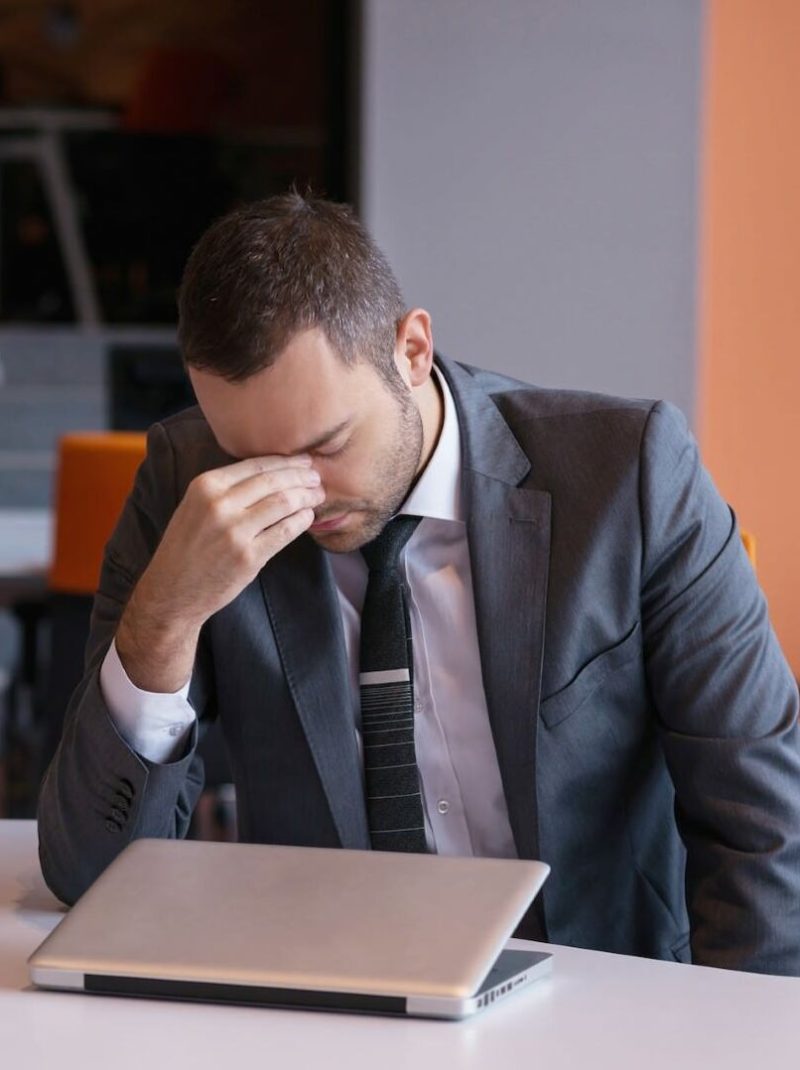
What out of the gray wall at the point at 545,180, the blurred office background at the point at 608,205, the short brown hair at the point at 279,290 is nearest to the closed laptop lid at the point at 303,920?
the short brown hair at the point at 279,290

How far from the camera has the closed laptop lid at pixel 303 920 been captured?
102cm

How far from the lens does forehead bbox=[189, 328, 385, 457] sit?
1.36 meters

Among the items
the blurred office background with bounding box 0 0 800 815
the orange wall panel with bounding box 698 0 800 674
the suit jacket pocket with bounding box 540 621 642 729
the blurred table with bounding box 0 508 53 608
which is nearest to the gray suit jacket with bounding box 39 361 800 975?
the suit jacket pocket with bounding box 540 621 642 729

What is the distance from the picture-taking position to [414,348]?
1512 mm

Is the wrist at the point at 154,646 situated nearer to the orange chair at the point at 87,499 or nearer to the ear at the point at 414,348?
the ear at the point at 414,348

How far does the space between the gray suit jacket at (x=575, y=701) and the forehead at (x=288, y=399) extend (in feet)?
0.62

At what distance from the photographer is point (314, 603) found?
1532mm

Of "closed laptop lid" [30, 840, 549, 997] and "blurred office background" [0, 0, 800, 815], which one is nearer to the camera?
"closed laptop lid" [30, 840, 549, 997]

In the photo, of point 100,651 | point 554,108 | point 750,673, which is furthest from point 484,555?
point 554,108

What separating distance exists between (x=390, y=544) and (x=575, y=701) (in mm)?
226

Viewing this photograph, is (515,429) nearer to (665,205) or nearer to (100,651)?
(100,651)

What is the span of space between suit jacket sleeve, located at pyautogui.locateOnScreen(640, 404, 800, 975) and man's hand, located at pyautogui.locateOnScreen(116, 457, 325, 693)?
333mm

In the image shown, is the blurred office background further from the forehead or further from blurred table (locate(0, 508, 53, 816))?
the forehead

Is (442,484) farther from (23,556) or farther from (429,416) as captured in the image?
(23,556)
